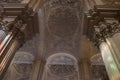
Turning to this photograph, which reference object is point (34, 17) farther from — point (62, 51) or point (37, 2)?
point (62, 51)

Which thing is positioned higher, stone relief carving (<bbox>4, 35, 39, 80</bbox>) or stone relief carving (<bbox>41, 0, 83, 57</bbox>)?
stone relief carving (<bbox>41, 0, 83, 57</bbox>)

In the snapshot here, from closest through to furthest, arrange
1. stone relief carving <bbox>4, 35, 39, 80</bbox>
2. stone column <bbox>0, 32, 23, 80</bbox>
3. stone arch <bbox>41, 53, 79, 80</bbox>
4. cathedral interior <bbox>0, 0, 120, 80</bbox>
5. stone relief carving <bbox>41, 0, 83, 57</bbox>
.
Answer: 1. stone column <bbox>0, 32, 23, 80</bbox>
2. cathedral interior <bbox>0, 0, 120, 80</bbox>
3. stone arch <bbox>41, 53, 79, 80</bbox>
4. stone relief carving <bbox>4, 35, 39, 80</bbox>
5. stone relief carving <bbox>41, 0, 83, 57</bbox>

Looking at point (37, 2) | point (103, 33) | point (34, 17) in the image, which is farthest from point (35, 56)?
point (103, 33)

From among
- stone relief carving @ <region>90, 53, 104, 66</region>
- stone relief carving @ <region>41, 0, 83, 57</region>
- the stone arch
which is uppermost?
stone relief carving @ <region>41, 0, 83, 57</region>

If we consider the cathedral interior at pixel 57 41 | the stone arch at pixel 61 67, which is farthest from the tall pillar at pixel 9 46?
the stone arch at pixel 61 67

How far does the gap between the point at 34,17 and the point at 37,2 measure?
52.3 inches

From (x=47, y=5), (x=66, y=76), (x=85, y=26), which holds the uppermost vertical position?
(x=85, y=26)

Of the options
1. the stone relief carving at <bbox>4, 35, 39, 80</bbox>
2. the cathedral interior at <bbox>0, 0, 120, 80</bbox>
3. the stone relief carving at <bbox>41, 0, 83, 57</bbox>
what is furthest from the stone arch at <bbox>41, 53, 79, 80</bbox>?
the stone relief carving at <bbox>4, 35, 39, 80</bbox>

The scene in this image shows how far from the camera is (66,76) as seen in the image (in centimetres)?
1137

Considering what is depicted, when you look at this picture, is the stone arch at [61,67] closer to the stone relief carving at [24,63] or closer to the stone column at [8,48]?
the stone relief carving at [24,63]

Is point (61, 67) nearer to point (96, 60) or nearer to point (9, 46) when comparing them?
point (96, 60)

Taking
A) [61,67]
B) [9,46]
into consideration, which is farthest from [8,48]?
[61,67]

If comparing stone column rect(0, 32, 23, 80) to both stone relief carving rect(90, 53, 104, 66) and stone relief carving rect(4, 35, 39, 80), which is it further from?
stone relief carving rect(90, 53, 104, 66)

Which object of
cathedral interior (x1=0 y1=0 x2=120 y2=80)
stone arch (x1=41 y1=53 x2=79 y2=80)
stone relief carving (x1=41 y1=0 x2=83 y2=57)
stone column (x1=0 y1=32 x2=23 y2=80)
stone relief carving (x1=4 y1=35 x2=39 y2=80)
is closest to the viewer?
stone column (x1=0 y1=32 x2=23 y2=80)
